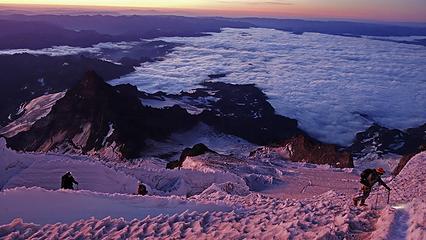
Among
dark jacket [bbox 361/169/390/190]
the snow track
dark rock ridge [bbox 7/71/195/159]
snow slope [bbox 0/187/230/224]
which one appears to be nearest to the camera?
the snow track

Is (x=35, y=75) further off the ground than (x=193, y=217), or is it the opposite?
(x=193, y=217)

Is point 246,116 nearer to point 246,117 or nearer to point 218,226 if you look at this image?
point 246,117

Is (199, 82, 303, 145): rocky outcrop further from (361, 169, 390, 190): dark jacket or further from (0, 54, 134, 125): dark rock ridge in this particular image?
(361, 169, 390, 190): dark jacket

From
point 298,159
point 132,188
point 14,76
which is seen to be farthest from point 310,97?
point 132,188

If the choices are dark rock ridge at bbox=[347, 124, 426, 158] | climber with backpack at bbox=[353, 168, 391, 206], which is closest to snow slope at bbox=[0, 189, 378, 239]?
climber with backpack at bbox=[353, 168, 391, 206]

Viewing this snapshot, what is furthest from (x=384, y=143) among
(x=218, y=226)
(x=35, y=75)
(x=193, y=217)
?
(x=35, y=75)

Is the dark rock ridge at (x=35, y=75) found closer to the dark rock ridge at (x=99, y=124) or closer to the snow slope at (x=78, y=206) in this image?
the dark rock ridge at (x=99, y=124)
